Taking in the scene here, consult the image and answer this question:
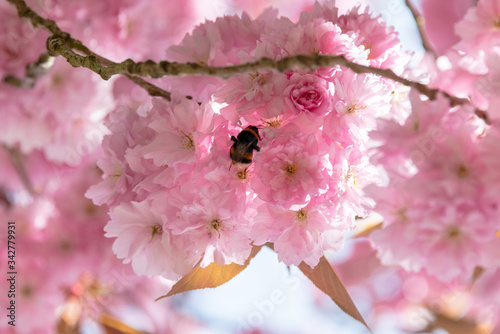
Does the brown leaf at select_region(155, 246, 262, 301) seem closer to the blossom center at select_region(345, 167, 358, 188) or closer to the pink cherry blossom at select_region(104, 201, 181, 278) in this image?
the pink cherry blossom at select_region(104, 201, 181, 278)

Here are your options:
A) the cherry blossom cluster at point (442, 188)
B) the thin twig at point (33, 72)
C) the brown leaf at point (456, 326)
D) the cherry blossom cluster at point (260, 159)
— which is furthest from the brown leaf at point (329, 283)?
the brown leaf at point (456, 326)

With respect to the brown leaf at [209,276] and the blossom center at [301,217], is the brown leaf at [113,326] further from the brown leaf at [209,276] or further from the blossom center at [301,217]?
the blossom center at [301,217]

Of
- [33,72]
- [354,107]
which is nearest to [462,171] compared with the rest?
[354,107]

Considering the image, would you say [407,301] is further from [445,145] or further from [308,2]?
[445,145]

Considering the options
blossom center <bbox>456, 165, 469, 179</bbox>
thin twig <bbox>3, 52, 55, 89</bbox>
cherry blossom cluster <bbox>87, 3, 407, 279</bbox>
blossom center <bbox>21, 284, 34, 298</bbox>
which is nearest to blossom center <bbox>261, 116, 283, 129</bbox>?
cherry blossom cluster <bbox>87, 3, 407, 279</bbox>

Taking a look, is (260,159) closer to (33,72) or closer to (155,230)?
(155,230)
